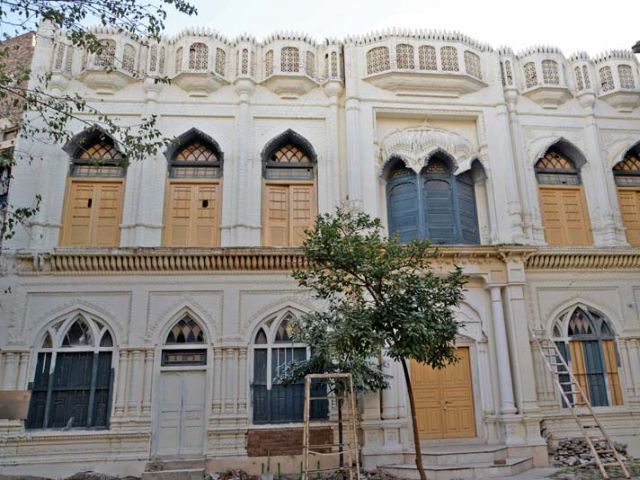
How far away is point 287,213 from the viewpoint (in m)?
13.4

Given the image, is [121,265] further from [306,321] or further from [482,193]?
[482,193]

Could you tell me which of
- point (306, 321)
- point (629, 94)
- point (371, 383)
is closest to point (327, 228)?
point (306, 321)

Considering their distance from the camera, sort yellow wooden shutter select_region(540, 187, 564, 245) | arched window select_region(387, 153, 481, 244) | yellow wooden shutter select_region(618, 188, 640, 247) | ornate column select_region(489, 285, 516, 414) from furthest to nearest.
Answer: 1. yellow wooden shutter select_region(618, 188, 640, 247)
2. yellow wooden shutter select_region(540, 187, 564, 245)
3. arched window select_region(387, 153, 481, 244)
4. ornate column select_region(489, 285, 516, 414)

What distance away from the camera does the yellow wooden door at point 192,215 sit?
12969 millimetres

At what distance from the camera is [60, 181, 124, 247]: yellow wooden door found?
41.9 ft

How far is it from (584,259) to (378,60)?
7.28 m

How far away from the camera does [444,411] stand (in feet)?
40.3

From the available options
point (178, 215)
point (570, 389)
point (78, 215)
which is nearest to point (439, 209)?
point (570, 389)

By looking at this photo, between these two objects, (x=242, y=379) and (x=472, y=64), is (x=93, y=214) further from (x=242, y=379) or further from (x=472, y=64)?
(x=472, y=64)

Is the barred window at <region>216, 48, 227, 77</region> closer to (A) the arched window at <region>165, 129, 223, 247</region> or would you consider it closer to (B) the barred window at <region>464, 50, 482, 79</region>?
(A) the arched window at <region>165, 129, 223, 247</region>

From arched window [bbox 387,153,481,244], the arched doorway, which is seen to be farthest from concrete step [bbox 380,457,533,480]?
arched window [bbox 387,153,481,244]

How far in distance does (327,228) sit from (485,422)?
21.2 feet

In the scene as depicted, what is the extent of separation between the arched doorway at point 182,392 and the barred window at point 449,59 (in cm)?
924

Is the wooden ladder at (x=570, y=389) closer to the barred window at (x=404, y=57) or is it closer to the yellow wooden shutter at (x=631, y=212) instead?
the yellow wooden shutter at (x=631, y=212)
